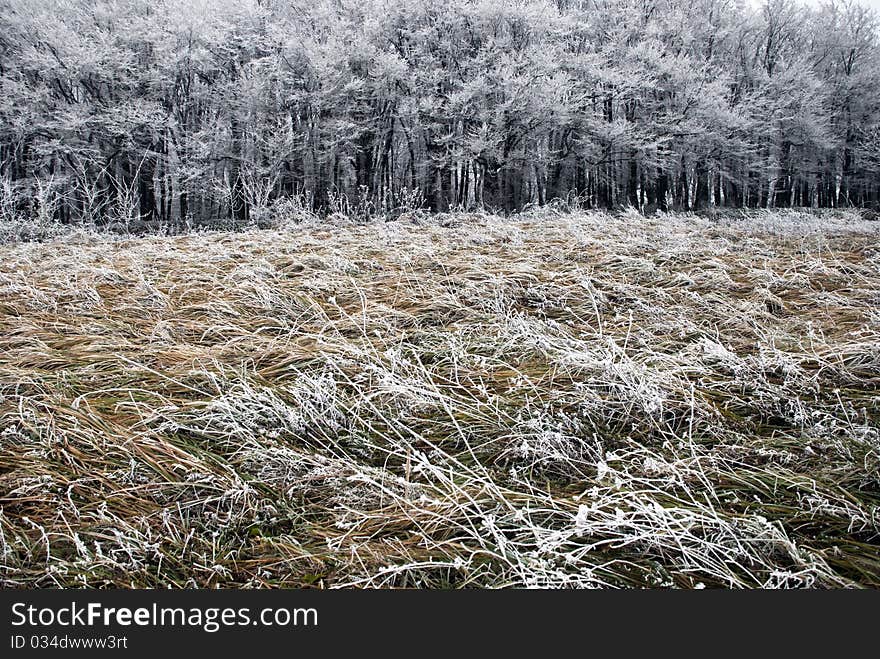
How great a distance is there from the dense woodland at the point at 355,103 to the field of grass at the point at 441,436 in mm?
10219

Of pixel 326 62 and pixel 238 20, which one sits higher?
pixel 238 20

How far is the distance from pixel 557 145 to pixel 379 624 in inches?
693

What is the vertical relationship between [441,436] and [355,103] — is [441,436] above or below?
below

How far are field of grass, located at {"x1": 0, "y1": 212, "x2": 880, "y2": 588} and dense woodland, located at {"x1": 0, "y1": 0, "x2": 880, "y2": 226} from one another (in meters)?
10.2

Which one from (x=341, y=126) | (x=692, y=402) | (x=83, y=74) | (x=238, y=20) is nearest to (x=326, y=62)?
(x=341, y=126)

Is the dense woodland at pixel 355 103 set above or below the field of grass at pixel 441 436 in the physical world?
above

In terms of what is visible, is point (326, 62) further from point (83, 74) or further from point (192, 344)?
point (192, 344)

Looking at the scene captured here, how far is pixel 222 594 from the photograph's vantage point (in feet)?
4.82

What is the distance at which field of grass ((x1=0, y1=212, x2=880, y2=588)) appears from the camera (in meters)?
1.56

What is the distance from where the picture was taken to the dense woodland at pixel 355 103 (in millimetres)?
14602

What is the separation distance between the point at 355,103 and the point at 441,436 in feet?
48.6

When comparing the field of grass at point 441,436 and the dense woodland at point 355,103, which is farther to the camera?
the dense woodland at point 355,103

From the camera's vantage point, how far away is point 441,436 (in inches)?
87.8

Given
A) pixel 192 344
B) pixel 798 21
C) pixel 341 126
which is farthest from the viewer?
pixel 798 21
